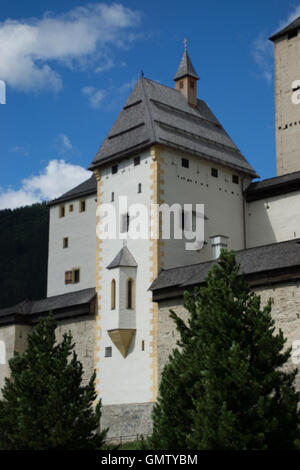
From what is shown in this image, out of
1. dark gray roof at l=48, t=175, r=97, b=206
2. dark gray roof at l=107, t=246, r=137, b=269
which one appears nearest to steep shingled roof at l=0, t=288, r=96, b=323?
dark gray roof at l=107, t=246, r=137, b=269

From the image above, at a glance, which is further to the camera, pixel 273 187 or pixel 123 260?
pixel 273 187

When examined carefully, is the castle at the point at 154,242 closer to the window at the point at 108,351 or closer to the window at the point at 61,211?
the window at the point at 108,351

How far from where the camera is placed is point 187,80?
4288 centimetres

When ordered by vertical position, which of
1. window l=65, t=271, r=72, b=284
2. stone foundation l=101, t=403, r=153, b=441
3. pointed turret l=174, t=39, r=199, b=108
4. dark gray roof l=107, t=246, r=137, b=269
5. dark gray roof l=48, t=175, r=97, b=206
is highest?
pointed turret l=174, t=39, r=199, b=108

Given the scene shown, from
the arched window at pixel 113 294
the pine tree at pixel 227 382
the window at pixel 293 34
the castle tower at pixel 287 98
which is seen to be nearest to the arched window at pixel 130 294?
the arched window at pixel 113 294

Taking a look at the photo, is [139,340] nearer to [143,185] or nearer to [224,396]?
[143,185]

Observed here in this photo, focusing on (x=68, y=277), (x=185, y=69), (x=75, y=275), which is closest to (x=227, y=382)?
(x=185, y=69)

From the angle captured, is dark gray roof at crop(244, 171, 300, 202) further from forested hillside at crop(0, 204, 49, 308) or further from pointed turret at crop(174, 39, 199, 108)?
forested hillside at crop(0, 204, 49, 308)

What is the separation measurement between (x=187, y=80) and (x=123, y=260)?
12986 mm

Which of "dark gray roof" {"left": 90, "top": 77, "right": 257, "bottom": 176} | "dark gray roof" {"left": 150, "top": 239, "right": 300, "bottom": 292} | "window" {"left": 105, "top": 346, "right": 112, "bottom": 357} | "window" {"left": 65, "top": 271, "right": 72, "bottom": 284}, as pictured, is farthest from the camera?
"window" {"left": 65, "top": 271, "right": 72, "bottom": 284}

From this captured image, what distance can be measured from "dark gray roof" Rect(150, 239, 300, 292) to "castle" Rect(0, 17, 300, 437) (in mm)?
70

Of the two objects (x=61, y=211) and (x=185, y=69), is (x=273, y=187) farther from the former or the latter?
(x=61, y=211)

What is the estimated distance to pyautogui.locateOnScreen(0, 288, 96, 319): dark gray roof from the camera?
38.4 m
